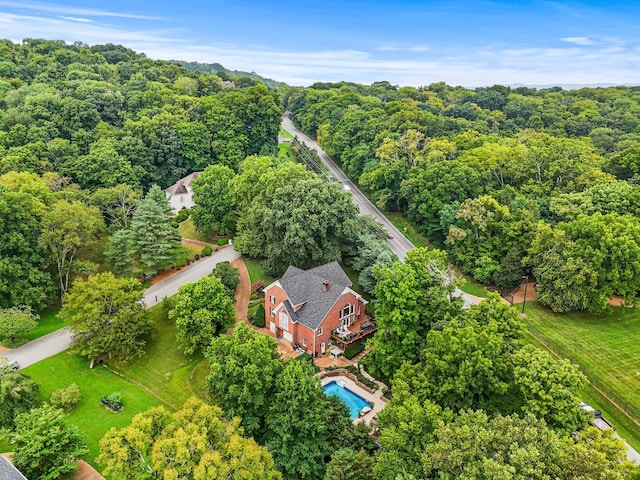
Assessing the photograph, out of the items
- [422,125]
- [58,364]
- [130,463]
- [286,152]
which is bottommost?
[58,364]

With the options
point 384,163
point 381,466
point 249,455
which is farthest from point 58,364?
point 384,163

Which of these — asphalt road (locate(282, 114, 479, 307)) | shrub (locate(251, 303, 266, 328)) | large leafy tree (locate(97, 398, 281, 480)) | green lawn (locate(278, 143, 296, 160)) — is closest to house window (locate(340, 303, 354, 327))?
shrub (locate(251, 303, 266, 328))

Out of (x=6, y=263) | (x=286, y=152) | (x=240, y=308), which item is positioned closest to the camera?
(x=6, y=263)

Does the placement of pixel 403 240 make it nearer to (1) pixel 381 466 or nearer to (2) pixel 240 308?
(2) pixel 240 308

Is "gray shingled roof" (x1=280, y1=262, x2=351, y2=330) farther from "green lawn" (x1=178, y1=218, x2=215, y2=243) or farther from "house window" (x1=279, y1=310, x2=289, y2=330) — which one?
"green lawn" (x1=178, y1=218, x2=215, y2=243)

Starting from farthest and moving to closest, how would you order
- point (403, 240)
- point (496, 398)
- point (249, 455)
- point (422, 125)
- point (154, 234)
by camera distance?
point (422, 125) < point (403, 240) < point (154, 234) < point (496, 398) < point (249, 455)

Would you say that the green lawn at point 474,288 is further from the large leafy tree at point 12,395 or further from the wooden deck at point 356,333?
the large leafy tree at point 12,395

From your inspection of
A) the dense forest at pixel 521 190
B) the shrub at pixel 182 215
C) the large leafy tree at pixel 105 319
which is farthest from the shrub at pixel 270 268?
the dense forest at pixel 521 190

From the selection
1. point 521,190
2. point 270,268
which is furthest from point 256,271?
point 521,190
